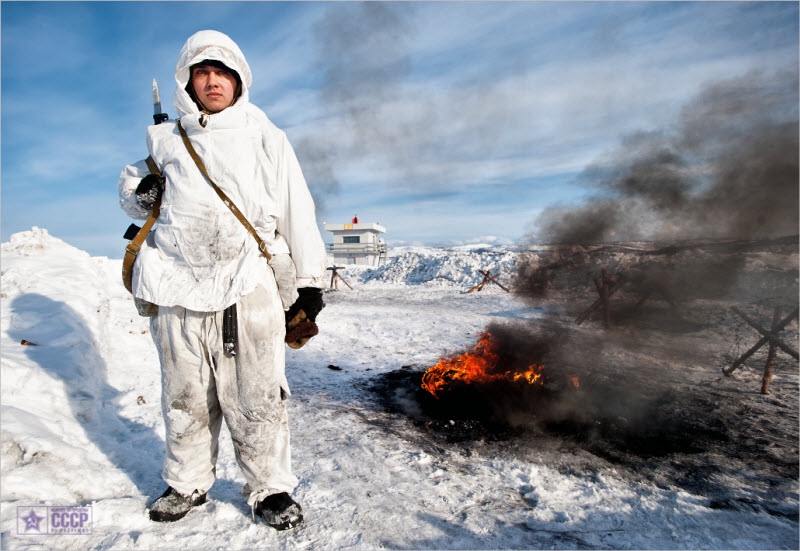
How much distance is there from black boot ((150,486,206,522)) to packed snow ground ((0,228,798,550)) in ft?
0.19

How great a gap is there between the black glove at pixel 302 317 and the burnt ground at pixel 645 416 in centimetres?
188

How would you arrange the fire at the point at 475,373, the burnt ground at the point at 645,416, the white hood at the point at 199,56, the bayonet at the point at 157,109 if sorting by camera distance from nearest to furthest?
the white hood at the point at 199,56 → the bayonet at the point at 157,109 → the burnt ground at the point at 645,416 → the fire at the point at 475,373

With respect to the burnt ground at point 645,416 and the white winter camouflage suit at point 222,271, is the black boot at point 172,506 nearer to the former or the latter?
the white winter camouflage suit at point 222,271

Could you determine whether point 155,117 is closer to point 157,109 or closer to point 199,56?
point 157,109

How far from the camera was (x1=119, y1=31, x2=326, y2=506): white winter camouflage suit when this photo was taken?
2.25 meters

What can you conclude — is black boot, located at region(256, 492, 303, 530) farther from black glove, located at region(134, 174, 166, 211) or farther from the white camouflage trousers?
black glove, located at region(134, 174, 166, 211)

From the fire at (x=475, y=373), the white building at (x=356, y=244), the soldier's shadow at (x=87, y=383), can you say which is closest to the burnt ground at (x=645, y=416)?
the fire at (x=475, y=373)

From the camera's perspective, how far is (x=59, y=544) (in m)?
2.08

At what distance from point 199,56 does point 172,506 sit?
8.15 feet

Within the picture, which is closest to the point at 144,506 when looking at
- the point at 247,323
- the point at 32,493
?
the point at 32,493

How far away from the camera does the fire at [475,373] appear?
491 centimetres

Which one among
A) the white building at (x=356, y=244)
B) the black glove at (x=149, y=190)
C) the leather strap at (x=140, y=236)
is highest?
the white building at (x=356, y=244)

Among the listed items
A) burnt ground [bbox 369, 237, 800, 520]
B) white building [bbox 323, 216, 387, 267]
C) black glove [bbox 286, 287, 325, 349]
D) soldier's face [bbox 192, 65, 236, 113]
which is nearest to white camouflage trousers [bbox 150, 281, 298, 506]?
black glove [bbox 286, 287, 325, 349]

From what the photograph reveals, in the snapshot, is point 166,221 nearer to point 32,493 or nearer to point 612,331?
point 32,493
